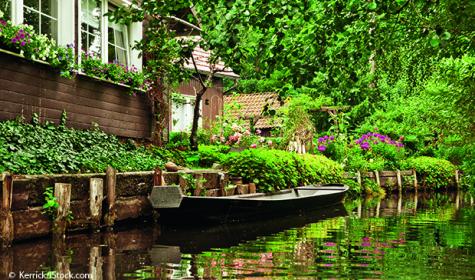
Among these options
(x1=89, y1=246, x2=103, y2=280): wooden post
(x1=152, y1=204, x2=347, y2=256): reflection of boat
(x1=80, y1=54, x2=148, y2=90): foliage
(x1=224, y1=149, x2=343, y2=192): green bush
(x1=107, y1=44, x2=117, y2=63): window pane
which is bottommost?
(x1=152, y1=204, x2=347, y2=256): reflection of boat

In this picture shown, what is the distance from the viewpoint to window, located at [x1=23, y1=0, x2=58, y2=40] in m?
11.0

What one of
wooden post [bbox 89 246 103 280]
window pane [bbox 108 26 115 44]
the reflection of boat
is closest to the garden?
window pane [bbox 108 26 115 44]

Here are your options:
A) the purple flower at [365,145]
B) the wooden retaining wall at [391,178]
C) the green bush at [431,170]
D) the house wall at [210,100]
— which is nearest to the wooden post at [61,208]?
the wooden retaining wall at [391,178]

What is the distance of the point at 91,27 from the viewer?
1312 centimetres

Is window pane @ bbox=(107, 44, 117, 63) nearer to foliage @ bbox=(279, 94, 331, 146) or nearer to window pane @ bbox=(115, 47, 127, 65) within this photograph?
window pane @ bbox=(115, 47, 127, 65)

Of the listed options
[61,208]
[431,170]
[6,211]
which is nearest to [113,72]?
[61,208]

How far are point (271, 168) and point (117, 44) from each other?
4.51 m

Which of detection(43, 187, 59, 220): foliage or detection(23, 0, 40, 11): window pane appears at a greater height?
detection(23, 0, 40, 11): window pane

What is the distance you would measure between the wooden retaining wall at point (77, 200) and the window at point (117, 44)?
3.80 meters

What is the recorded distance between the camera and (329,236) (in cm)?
907

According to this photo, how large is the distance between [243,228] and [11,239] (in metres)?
4.04

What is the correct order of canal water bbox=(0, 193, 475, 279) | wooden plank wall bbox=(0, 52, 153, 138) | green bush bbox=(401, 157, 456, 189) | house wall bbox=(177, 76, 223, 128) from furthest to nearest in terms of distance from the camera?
1. house wall bbox=(177, 76, 223, 128)
2. green bush bbox=(401, 157, 456, 189)
3. wooden plank wall bbox=(0, 52, 153, 138)
4. canal water bbox=(0, 193, 475, 279)

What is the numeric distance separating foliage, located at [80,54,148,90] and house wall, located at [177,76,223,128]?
938 cm

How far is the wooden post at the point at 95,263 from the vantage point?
17.9 feet
